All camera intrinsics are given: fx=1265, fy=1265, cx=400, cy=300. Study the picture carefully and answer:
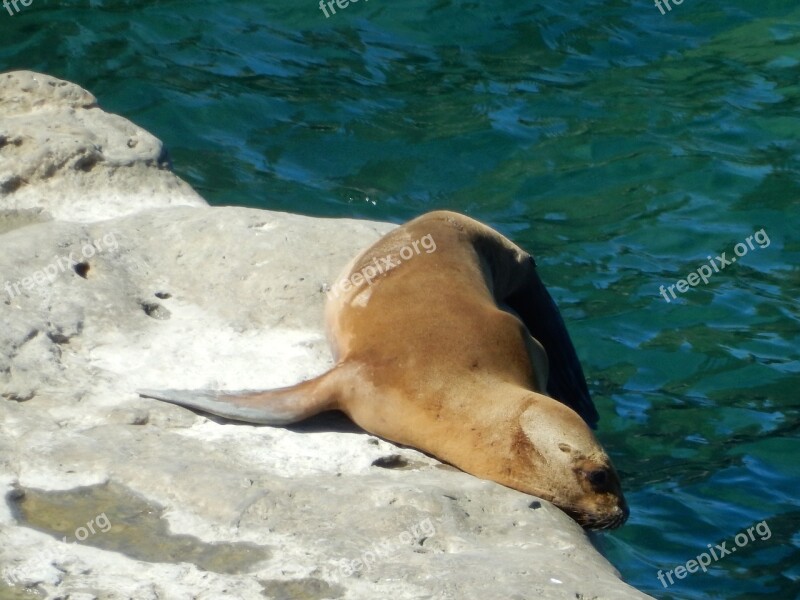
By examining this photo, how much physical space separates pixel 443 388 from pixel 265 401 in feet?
2.11

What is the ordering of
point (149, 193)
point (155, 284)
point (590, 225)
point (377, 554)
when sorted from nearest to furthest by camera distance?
point (377, 554), point (155, 284), point (149, 193), point (590, 225)

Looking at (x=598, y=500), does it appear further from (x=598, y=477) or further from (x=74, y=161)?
(x=74, y=161)

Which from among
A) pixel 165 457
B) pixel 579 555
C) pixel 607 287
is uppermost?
pixel 165 457

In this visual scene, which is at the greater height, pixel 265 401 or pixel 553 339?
pixel 265 401

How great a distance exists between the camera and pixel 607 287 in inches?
336

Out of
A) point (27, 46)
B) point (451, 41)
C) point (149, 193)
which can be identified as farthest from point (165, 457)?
point (451, 41)

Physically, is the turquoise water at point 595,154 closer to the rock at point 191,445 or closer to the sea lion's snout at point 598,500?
the sea lion's snout at point 598,500

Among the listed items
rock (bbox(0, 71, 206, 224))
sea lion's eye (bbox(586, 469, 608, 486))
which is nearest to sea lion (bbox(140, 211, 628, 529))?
sea lion's eye (bbox(586, 469, 608, 486))

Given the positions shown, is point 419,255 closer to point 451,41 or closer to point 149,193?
point 149,193

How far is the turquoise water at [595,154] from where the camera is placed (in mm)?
7094

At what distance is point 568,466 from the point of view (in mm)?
4363

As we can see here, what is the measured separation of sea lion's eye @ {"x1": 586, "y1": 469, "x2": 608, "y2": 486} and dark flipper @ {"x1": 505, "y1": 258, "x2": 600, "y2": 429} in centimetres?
153

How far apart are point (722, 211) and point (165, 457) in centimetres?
646

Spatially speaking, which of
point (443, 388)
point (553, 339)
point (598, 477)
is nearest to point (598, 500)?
point (598, 477)
